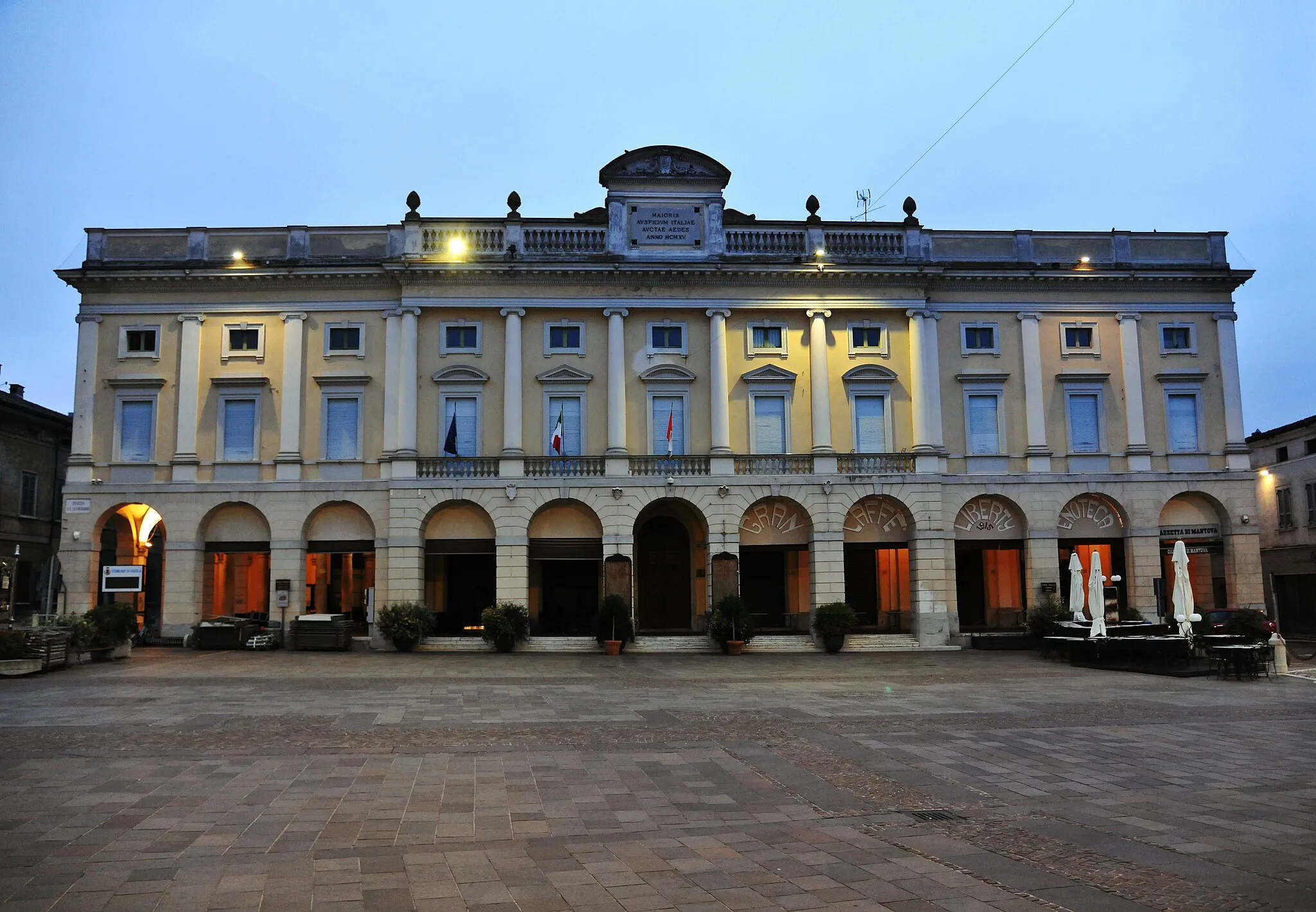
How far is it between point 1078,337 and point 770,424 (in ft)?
36.3

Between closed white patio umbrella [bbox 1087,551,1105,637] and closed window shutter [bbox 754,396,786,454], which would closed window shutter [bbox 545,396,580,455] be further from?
closed white patio umbrella [bbox 1087,551,1105,637]

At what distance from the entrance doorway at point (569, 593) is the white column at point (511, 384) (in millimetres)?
4465

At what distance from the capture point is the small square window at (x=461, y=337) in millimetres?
31484

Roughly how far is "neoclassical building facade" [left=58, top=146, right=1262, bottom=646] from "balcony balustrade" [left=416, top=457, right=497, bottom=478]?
0.12 metres

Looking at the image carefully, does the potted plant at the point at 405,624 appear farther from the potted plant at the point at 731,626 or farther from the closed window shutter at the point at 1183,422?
the closed window shutter at the point at 1183,422

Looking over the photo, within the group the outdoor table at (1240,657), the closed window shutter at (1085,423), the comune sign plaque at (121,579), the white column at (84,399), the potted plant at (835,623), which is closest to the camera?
the outdoor table at (1240,657)

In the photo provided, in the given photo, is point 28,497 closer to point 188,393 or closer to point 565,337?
point 188,393

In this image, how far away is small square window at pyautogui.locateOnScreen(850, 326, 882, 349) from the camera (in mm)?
32156

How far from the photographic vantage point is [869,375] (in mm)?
31859

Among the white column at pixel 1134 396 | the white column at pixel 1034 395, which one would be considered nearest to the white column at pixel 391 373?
the white column at pixel 1034 395

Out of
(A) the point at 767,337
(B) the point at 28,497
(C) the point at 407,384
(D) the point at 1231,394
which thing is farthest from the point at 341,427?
(D) the point at 1231,394

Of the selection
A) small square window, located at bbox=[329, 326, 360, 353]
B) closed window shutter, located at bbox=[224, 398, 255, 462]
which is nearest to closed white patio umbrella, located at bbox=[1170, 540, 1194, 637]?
small square window, located at bbox=[329, 326, 360, 353]

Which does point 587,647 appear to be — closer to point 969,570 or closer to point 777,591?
point 777,591

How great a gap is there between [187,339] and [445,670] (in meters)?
15.4
